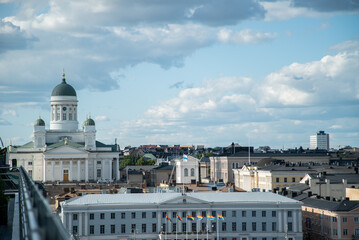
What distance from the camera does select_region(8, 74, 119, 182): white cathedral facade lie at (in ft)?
488

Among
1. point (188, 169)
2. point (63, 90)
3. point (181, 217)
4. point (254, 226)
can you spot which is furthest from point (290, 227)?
point (63, 90)

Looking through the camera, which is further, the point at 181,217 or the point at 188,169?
the point at 188,169

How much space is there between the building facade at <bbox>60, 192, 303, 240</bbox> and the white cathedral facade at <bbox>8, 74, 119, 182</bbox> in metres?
76.8

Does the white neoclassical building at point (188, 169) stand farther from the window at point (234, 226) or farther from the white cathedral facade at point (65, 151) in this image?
the window at point (234, 226)

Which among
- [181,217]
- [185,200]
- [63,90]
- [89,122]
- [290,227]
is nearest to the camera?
[181,217]

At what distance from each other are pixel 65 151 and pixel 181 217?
81254mm

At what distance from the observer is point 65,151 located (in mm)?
149250

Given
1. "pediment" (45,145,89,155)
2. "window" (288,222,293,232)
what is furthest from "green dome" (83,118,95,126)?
"window" (288,222,293,232)

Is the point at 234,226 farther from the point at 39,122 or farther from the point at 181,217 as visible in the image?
the point at 39,122

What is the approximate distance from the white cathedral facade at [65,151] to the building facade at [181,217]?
76752 mm

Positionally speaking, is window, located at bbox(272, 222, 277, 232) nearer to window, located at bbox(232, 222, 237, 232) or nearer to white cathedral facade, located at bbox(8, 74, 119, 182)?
window, located at bbox(232, 222, 237, 232)

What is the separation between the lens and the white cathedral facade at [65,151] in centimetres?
14862

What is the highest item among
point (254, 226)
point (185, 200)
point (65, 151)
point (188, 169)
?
point (65, 151)

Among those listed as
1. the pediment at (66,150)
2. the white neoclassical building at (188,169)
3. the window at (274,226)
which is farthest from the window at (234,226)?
the pediment at (66,150)
